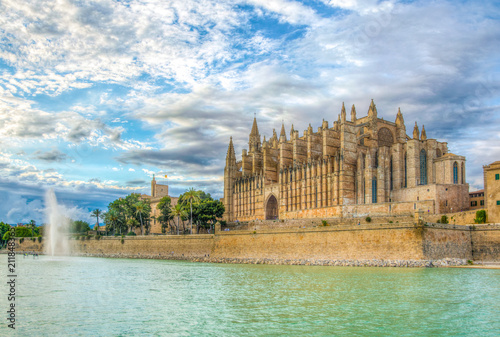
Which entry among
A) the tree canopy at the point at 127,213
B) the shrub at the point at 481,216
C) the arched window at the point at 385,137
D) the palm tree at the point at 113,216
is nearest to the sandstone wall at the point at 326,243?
the shrub at the point at 481,216

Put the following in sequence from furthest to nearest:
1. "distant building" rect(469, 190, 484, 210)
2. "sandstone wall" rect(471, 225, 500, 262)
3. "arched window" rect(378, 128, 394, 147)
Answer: "arched window" rect(378, 128, 394, 147) → "distant building" rect(469, 190, 484, 210) → "sandstone wall" rect(471, 225, 500, 262)

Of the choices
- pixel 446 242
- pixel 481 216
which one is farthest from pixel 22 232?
pixel 481 216

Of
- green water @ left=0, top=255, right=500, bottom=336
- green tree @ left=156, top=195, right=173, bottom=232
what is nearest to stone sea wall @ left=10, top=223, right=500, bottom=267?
green water @ left=0, top=255, right=500, bottom=336

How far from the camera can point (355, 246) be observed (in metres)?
38.3

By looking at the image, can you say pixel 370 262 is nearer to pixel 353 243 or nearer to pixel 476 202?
pixel 353 243

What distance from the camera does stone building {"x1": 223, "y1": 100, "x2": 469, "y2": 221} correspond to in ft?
163

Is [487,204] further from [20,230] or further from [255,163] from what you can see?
[20,230]

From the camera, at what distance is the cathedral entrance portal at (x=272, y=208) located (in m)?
70.6

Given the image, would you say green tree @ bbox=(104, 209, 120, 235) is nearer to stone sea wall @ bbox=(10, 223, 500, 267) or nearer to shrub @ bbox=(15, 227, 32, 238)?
shrub @ bbox=(15, 227, 32, 238)

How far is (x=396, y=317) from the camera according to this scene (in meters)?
16.4

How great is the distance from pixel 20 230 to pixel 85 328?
80020 mm

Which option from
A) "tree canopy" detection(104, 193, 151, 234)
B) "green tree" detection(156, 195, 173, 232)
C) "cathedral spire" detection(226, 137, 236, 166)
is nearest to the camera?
"tree canopy" detection(104, 193, 151, 234)

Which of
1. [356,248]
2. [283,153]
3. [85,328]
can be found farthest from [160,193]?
[85,328]

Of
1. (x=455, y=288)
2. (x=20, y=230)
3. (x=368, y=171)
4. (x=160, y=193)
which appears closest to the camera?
(x=455, y=288)
